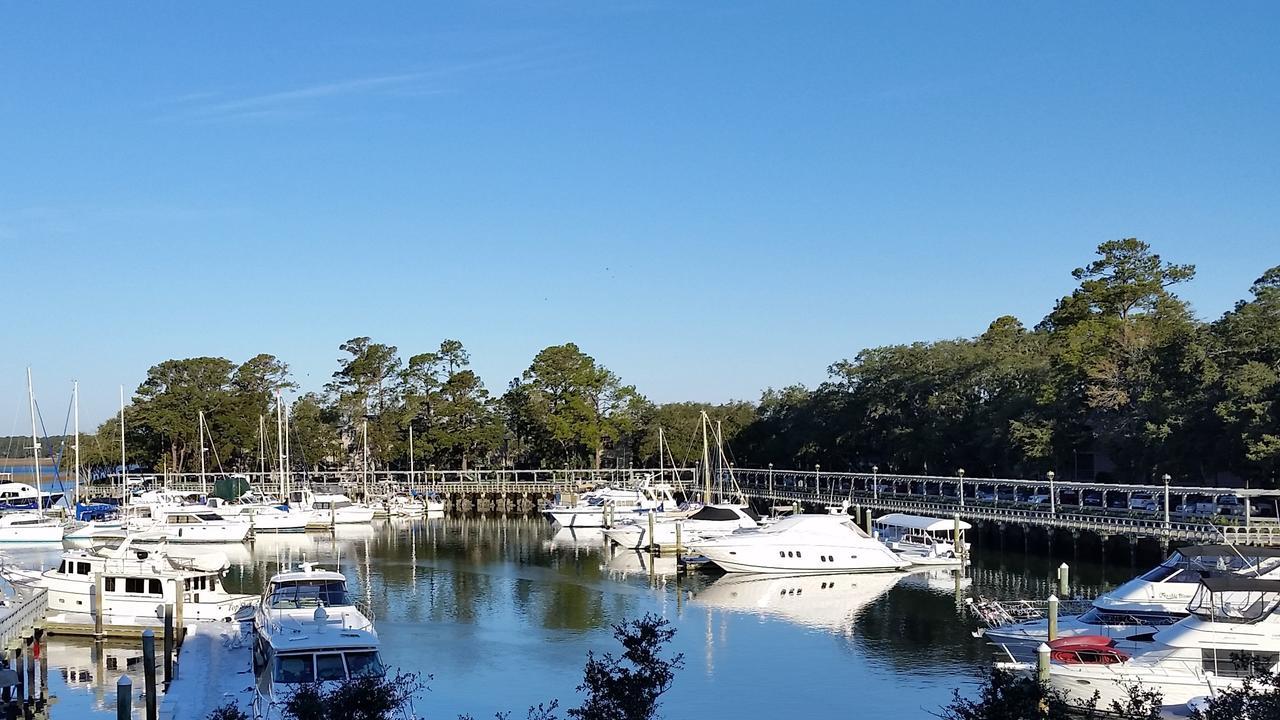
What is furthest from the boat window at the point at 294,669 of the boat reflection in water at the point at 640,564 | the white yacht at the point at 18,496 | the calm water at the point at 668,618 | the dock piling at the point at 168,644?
the white yacht at the point at 18,496

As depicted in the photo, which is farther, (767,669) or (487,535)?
(487,535)

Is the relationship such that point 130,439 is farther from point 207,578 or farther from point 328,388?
point 207,578

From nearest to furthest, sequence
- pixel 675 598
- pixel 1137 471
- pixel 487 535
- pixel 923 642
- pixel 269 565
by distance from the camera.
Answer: pixel 923 642, pixel 675 598, pixel 269 565, pixel 1137 471, pixel 487 535

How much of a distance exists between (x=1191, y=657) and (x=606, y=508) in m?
50.6

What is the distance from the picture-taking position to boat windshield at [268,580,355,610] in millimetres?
33719

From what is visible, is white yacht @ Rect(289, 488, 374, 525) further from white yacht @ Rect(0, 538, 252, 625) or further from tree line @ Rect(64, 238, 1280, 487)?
white yacht @ Rect(0, 538, 252, 625)

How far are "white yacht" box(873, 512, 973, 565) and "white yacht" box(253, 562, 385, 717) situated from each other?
30.3 meters

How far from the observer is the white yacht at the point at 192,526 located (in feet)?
227

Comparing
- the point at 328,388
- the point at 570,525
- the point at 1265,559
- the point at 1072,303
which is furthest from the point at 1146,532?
the point at 328,388

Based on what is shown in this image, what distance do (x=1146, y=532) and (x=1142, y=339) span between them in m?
26.1

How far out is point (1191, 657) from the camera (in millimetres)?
27562

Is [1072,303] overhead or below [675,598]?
overhead

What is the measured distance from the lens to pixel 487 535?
7625 centimetres

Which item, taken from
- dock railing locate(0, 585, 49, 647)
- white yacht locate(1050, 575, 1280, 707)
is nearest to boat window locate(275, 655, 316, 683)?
dock railing locate(0, 585, 49, 647)
